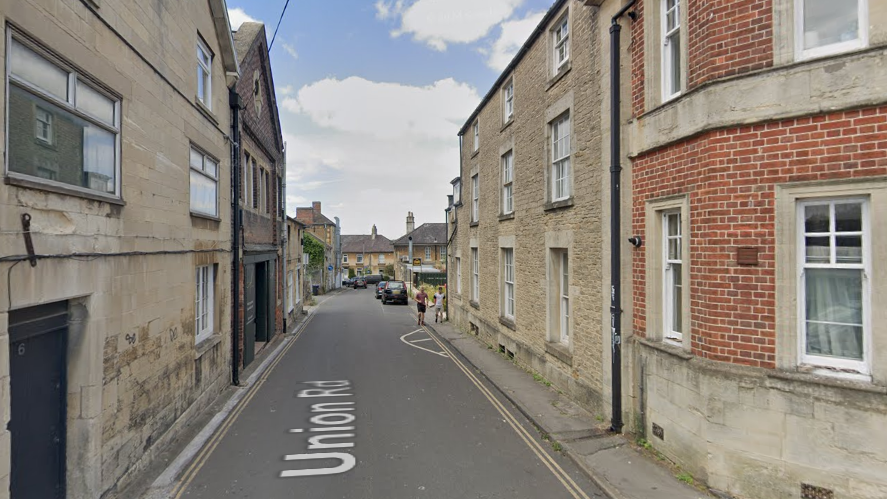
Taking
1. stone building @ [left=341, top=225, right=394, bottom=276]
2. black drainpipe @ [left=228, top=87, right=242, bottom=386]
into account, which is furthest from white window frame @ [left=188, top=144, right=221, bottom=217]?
stone building @ [left=341, top=225, right=394, bottom=276]

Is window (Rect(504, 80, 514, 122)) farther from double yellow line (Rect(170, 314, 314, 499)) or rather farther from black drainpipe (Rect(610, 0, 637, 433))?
double yellow line (Rect(170, 314, 314, 499))

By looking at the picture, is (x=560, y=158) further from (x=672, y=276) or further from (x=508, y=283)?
(x=508, y=283)

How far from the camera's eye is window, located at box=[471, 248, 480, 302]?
1816 centimetres

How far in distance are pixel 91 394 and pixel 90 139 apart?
2.94 m

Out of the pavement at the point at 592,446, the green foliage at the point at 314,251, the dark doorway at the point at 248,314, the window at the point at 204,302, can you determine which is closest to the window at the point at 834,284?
the pavement at the point at 592,446

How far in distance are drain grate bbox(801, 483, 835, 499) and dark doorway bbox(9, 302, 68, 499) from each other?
8111 mm

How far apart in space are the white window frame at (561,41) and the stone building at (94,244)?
7.71 meters

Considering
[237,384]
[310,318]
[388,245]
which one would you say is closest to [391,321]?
[310,318]

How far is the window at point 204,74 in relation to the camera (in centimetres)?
961

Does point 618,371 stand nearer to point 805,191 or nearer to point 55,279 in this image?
point 805,191

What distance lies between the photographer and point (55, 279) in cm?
460

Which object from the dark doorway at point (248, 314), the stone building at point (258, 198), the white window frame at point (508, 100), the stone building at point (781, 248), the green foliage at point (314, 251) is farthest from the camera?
the green foliage at point (314, 251)

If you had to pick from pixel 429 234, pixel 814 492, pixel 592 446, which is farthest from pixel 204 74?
pixel 429 234

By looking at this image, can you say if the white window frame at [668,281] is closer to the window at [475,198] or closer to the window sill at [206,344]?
the window sill at [206,344]
